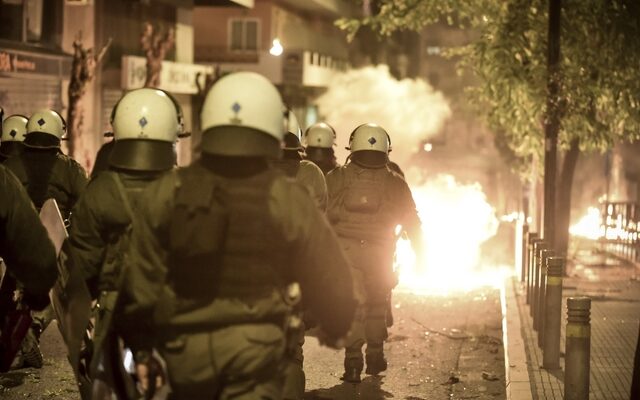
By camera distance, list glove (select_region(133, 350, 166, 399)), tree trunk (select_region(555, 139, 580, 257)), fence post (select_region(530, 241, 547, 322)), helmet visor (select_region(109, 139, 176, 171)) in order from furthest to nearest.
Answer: tree trunk (select_region(555, 139, 580, 257)), fence post (select_region(530, 241, 547, 322)), helmet visor (select_region(109, 139, 176, 171)), glove (select_region(133, 350, 166, 399))

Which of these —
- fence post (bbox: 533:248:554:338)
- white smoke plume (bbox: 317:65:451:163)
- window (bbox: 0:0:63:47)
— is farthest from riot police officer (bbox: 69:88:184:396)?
white smoke plume (bbox: 317:65:451:163)

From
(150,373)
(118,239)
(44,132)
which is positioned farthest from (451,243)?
(150,373)

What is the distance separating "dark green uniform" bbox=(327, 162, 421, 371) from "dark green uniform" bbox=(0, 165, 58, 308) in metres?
4.25

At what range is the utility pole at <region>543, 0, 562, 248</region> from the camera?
53.3ft

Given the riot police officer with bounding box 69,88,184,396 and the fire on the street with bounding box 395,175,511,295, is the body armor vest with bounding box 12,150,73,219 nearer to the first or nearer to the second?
the riot police officer with bounding box 69,88,184,396

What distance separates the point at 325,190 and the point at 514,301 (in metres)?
6.24

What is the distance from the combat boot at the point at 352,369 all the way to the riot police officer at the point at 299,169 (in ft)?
4.11

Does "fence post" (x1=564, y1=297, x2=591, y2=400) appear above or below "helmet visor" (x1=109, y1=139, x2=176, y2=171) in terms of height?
below

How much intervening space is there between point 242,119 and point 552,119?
12921 millimetres

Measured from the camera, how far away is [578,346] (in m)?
7.76

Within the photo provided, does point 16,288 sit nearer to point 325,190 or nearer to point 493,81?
point 325,190

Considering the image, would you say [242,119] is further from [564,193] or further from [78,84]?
[78,84]

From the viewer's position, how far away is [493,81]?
62.4ft

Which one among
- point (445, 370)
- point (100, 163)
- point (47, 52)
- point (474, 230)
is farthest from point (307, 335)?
point (47, 52)
